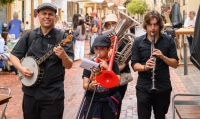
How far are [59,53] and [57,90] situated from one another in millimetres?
490

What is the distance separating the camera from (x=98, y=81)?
4.11 metres

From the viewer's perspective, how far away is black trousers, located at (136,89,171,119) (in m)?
4.84

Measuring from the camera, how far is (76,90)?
10508mm

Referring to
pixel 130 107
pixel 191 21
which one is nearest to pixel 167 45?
pixel 130 107

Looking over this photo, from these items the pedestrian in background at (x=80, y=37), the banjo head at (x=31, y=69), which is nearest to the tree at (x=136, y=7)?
the pedestrian in background at (x=80, y=37)

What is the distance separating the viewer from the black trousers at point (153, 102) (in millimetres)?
4836

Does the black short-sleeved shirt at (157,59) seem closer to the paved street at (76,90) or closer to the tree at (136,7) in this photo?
the paved street at (76,90)

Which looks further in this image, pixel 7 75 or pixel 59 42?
pixel 7 75

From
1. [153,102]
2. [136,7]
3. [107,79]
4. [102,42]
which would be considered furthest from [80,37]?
[136,7]

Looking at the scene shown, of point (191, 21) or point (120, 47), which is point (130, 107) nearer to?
point (120, 47)

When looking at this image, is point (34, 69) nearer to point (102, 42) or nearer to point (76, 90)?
point (102, 42)

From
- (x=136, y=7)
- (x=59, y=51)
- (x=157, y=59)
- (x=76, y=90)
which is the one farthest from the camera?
(x=136, y=7)

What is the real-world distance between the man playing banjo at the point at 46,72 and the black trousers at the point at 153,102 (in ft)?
3.38

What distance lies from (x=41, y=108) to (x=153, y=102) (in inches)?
55.3
